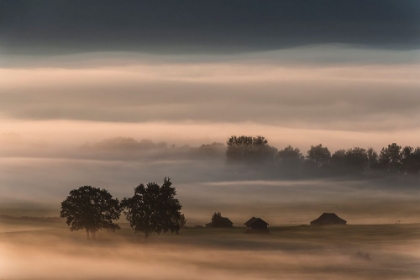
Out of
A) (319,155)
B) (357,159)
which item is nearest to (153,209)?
(319,155)

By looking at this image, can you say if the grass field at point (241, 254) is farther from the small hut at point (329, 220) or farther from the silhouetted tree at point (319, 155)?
the silhouetted tree at point (319, 155)

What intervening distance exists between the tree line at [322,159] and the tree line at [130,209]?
0.75 meters

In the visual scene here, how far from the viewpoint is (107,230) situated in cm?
842

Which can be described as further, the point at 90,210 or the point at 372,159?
the point at 90,210

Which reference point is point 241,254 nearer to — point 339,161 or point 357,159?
point 339,161

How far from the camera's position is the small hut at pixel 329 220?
27.6 feet

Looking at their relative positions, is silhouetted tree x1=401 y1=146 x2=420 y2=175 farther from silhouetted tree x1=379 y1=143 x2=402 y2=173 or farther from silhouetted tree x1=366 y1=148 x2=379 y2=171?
silhouetted tree x1=366 y1=148 x2=379 y2=171

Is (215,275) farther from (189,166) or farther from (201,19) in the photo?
(201,19)

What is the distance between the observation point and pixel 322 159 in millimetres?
8445

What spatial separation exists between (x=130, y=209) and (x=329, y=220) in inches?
76.8

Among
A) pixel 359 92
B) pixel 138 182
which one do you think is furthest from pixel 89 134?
pixel 359 92

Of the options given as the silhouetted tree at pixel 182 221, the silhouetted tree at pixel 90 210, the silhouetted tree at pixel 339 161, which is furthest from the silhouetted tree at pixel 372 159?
the silhouetted tree at pixel 90 210

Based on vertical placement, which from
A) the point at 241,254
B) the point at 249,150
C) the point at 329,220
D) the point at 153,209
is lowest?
the point at 241,254

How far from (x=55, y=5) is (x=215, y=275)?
10.2ft
